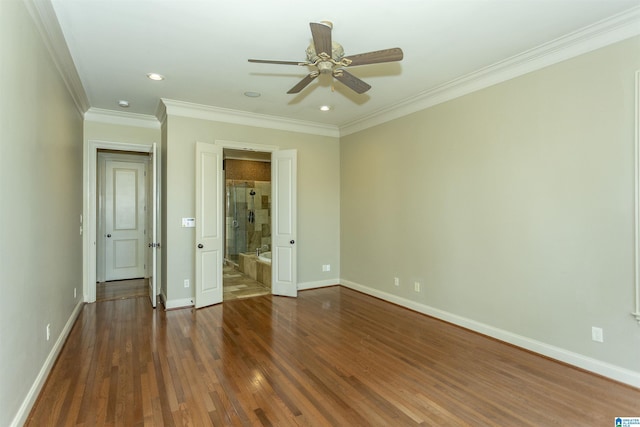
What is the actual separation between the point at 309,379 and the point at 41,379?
2.05 metres

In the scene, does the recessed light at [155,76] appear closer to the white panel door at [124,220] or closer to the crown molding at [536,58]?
the crown molding at [536,58]

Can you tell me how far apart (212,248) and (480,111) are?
3.88 meters

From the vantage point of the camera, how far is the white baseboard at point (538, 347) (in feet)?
8.41

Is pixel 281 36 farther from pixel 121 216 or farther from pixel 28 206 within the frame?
pixel 121 216

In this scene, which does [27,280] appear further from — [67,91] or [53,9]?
[67,91]

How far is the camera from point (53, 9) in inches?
93.7

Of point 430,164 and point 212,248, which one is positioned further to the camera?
point 212,248

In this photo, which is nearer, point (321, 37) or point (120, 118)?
point (321, 37)

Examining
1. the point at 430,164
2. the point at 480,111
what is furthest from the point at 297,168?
the point at 480,111

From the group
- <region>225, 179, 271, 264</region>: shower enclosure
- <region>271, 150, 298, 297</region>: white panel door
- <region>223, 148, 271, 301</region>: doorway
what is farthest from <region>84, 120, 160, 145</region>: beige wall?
<region>225, 179, 271, 264</region>: shower enclosure

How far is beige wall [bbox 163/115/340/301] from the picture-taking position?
4.55 m

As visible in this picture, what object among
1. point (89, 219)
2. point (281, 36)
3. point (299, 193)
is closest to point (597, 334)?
point (281, 36)

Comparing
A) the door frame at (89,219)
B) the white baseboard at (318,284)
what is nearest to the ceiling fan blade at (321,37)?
the door frame at (89,219)

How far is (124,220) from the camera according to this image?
637 cm
